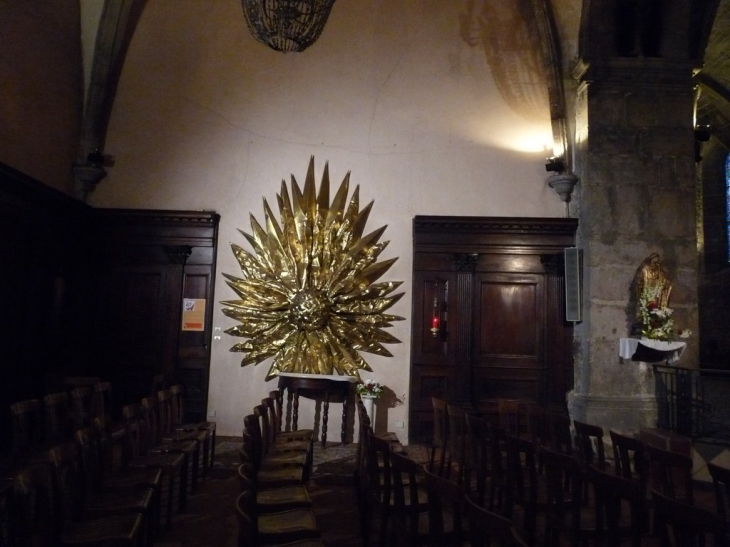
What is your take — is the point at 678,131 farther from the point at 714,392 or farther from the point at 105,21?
the point at 105,21

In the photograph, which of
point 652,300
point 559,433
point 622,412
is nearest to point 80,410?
point 559,433

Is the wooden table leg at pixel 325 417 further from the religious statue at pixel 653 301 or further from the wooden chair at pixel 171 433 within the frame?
the religious statue at pixel 653 301

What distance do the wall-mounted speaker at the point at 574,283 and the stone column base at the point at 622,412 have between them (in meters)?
1.06

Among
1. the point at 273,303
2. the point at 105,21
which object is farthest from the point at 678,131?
the point at 105,21

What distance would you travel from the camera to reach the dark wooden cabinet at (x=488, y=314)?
26.3 feet

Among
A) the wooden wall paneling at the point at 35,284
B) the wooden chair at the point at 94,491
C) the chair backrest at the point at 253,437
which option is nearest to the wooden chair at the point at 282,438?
the chair backrest at the point at 253,437

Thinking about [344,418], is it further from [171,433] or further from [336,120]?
[336,120]

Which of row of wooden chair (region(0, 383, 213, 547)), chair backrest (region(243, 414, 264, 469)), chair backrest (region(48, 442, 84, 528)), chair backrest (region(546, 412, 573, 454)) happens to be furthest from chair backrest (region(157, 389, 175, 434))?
chair backrest (region(546, 412, 573, 454))

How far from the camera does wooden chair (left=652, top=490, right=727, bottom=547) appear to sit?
90.5 inches

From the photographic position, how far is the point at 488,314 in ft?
26.9

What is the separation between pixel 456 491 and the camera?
2.67 m

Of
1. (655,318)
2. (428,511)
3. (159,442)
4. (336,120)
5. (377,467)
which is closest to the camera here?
(428,511)

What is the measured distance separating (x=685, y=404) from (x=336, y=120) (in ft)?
18.9

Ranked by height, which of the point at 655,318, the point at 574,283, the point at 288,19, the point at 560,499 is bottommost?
the point at 560,499
